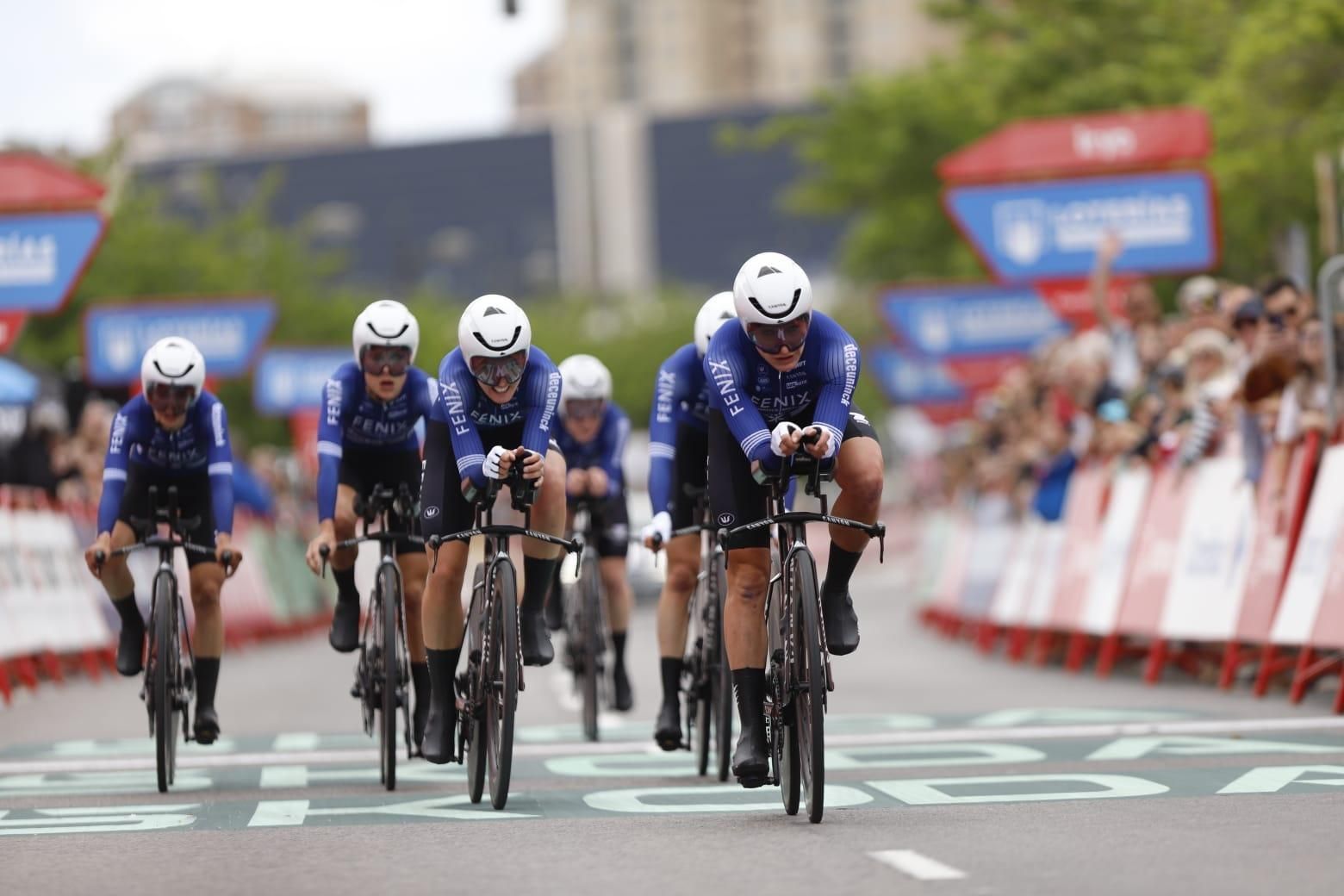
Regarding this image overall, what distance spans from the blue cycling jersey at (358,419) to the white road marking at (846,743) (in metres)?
1.55

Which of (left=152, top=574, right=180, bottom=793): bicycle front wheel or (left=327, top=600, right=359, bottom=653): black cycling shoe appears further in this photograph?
(left=327, top=600, right=359, bottom=653): black cycling shoe

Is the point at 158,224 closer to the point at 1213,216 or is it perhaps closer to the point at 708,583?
the point at 1213,216

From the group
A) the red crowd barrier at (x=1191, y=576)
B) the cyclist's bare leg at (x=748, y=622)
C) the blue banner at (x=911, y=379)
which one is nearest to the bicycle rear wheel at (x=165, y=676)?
the cyclist's bare leg at (x=748, y=622)

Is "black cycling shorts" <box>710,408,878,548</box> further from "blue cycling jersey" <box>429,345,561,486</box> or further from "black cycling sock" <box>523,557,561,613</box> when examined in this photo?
"black cycling sock" <box>523,557,561,613</box>

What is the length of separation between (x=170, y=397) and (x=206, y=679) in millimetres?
1327

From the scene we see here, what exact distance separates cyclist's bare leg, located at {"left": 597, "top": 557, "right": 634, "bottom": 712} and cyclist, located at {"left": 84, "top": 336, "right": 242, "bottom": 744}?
8.37 feet

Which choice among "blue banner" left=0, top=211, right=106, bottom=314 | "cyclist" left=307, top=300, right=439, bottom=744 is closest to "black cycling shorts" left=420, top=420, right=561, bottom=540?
"cyclist" left=307, top=300, right=439, bottom=744

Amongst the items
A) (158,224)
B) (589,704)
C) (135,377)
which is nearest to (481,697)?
(589,704)

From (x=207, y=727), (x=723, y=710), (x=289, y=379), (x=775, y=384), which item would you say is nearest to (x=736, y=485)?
(x=775, y=384)

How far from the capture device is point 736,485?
31.2 ft

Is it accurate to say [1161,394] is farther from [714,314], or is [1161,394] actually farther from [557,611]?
[714,314]

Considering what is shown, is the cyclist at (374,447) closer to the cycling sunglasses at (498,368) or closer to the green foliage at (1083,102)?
the cycling sunglasses at (498,368)

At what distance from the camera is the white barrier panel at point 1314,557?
1409 centimetres

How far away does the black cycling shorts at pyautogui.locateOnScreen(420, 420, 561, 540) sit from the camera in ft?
35.0
